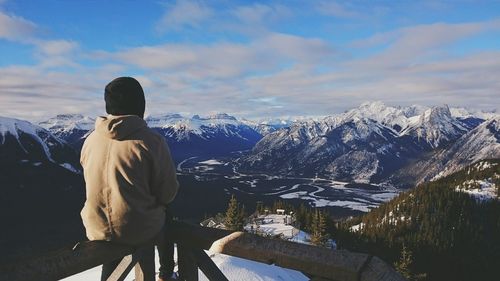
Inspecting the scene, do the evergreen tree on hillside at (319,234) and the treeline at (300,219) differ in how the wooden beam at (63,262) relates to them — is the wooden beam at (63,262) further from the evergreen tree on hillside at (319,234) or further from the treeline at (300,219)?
the evergreen tree on hillside at (319,234)

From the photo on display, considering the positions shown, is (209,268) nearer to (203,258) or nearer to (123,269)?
(203,258)

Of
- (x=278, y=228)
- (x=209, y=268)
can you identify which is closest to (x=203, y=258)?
(x=209, y=268)

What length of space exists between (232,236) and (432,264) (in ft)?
478

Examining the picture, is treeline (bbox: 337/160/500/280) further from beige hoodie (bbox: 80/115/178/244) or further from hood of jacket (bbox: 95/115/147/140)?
hood of jacket (bbox: 95/115/147/140)

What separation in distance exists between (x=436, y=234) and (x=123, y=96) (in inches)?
6587

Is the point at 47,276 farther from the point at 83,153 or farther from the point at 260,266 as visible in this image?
the point at 260,266

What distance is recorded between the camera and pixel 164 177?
488 cm

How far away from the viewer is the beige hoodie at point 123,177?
15.3 ft

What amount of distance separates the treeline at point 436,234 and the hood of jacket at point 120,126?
106 metres

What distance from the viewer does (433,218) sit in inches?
6663

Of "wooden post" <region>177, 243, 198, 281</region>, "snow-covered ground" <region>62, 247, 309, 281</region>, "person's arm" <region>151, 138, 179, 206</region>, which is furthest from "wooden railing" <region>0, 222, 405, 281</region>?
"snow-covered ground" <region>62, 247, 309, 281</region>

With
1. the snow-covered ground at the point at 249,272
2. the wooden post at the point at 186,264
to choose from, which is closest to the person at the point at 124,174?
the wooden post at the point at 186,264

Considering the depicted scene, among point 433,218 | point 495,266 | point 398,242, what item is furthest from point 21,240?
point 495,266

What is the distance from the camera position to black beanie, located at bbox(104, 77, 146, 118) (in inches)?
195
